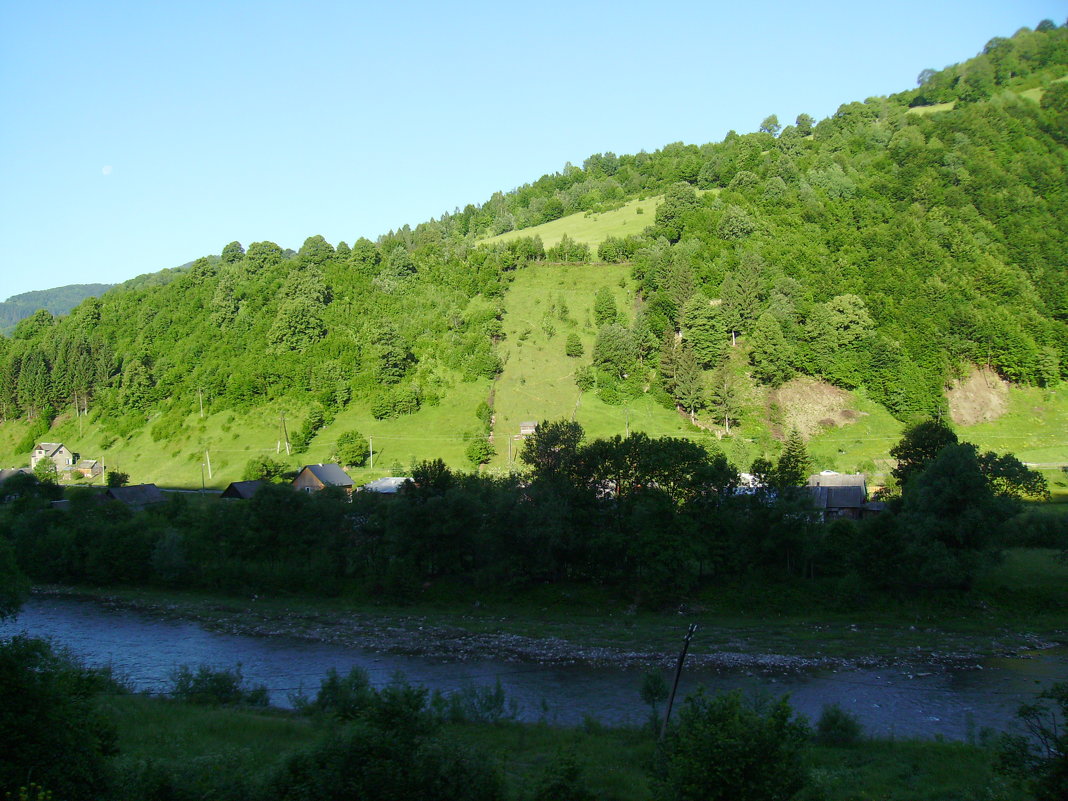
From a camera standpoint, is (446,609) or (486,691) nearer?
A: (486,691)

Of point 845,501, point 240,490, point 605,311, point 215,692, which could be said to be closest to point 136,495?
point 240,490

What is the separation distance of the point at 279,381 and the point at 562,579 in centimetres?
4560

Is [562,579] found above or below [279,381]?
below

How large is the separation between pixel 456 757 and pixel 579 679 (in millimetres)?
16437

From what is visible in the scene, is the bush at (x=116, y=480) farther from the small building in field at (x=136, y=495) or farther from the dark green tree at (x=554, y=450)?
the dark green tree at (x=554, y=450)

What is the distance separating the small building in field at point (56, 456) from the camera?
252 feet

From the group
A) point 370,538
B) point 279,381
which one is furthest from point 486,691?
point 279,381

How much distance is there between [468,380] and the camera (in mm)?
71875

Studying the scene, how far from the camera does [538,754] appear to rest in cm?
2083

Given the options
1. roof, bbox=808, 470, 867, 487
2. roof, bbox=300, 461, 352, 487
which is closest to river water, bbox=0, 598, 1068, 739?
roof, bbox=808, 470, 867, 487

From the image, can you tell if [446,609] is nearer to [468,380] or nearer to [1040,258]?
[468,380]

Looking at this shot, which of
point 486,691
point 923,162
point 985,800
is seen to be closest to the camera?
point 985,800

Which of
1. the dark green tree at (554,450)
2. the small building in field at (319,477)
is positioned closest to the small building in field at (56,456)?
the small building in field at (319,477)

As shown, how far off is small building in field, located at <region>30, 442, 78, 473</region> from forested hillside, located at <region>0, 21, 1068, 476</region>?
5.18 meters
